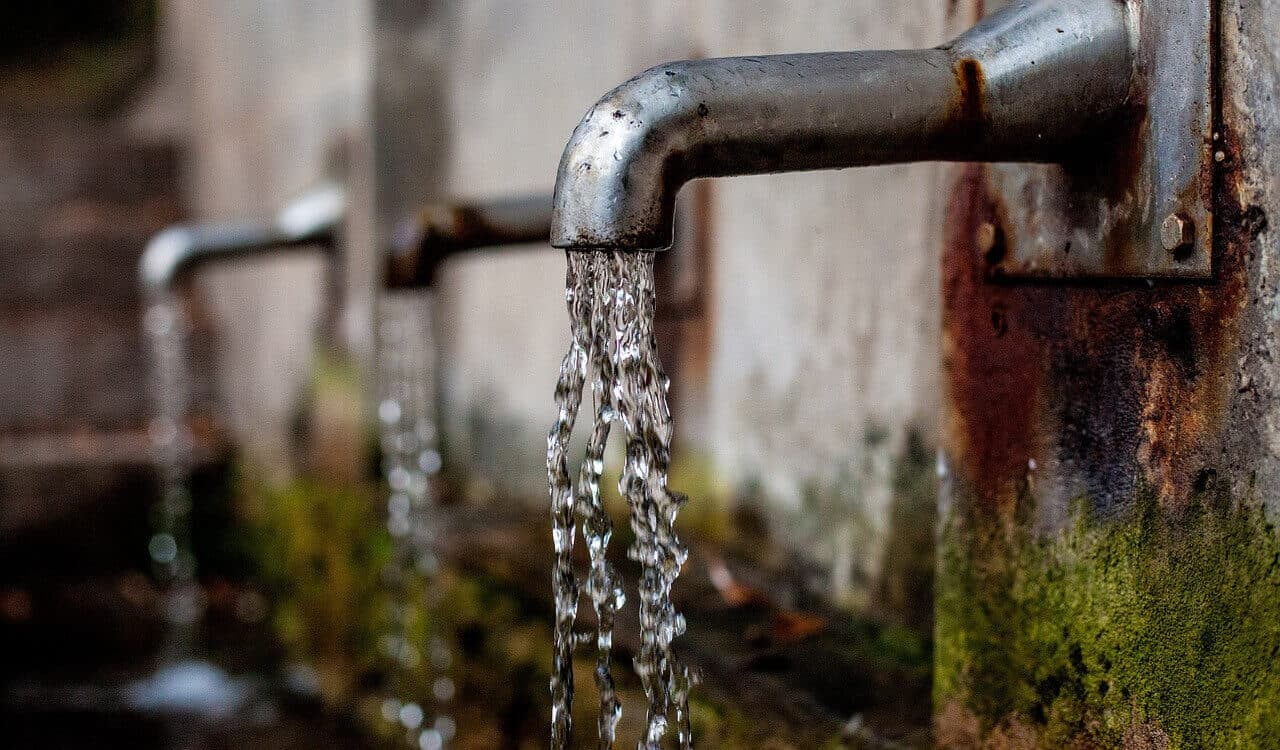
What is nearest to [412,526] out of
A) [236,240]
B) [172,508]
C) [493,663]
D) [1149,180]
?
[493,663]

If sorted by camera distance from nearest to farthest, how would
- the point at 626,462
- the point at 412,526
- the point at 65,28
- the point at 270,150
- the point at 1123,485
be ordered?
the point at 1123,485
the point at 626,462
the point at 412,526
the point at 270,150
the point at 65,28

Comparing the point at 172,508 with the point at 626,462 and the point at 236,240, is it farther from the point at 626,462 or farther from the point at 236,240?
the point at 626,462

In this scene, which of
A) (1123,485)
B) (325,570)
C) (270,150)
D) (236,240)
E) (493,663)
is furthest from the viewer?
(270,150)

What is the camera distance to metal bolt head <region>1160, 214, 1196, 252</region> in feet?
4.11

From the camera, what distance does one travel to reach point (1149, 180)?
1.31 meters

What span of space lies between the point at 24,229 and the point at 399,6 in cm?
314

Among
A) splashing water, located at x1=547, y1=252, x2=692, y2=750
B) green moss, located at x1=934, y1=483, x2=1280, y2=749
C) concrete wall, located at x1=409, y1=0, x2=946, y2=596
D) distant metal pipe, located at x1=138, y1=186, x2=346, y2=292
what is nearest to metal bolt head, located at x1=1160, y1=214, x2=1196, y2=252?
green moss, located at x1=934, y1=483, x2=1280, y2=749

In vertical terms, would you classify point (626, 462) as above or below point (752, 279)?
below

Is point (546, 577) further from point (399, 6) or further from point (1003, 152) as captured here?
point (399, 6)

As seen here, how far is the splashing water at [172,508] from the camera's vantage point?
5035mm

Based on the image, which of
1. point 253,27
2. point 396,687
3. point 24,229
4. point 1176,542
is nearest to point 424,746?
point 396,687

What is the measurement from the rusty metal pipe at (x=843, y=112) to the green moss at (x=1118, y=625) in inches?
16.1

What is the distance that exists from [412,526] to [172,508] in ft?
6.88

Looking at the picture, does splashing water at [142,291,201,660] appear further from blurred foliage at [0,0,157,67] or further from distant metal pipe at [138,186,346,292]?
blurred foliage at [0,0,157,67]
